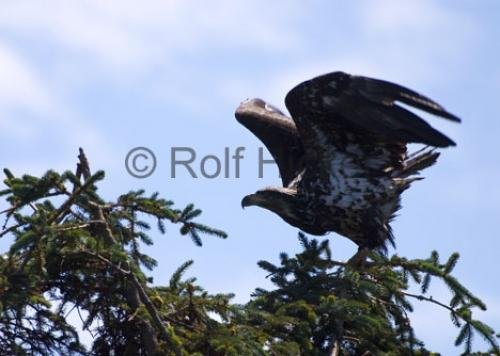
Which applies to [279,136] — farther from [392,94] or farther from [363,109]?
[392,94]

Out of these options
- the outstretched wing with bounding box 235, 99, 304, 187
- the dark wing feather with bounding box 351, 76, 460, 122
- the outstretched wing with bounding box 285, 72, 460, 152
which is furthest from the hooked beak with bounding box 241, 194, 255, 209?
the dark wing feather with bounding box 351, 76, 460, 122

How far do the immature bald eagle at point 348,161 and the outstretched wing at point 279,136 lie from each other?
197 millimetres

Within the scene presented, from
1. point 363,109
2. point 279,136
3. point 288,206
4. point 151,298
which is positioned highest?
point 279,136

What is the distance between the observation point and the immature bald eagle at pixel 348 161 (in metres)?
9.34

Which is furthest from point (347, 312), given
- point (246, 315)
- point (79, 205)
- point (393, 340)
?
point (79, 205)

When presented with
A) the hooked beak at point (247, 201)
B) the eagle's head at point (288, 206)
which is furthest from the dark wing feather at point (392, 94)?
the hooked beak at point (247, 201)

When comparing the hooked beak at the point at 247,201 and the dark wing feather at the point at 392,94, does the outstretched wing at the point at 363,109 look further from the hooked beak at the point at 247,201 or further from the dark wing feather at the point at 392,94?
the hooked beak at the point at 247,201

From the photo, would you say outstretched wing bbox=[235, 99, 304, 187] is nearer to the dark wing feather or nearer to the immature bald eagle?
the immature bald eagle

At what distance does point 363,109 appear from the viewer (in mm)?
9406

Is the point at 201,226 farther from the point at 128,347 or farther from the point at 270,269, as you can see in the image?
the point at 270,269

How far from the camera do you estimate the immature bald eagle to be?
9.34m

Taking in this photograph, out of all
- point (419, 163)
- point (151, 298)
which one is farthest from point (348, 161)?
point (151, 298)

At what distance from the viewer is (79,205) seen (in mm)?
6836

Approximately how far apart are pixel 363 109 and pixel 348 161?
100cm
